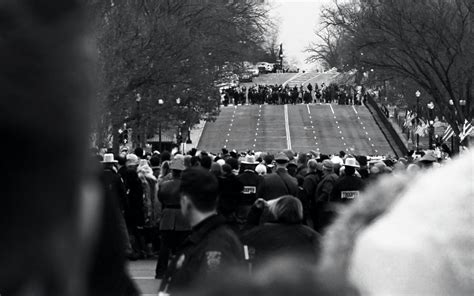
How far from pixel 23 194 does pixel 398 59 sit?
60818 mm

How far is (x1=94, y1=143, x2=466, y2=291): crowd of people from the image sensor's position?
5.52m

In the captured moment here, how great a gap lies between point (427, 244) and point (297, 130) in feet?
336

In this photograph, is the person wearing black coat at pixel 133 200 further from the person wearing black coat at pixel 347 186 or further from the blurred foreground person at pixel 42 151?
the blurred foreground person at pixel 42 151

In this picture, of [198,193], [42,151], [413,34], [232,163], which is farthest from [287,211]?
[413,34]

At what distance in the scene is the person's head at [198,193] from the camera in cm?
560

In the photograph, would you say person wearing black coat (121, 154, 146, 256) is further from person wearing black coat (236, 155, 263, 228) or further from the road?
the road

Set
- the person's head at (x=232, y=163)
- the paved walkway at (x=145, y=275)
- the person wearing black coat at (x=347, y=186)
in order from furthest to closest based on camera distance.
A: the person's head at (x=232, y=163) → the person wearing black coat at (x=347, y=186) → the paved walkway at (x=145, y=275)

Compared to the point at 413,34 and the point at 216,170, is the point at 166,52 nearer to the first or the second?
the point at 413,34

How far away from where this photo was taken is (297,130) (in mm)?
105250

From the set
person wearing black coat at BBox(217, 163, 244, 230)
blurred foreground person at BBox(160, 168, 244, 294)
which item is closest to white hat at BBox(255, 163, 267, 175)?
person wearing black coat at BBox(217, 163, 244, 230)

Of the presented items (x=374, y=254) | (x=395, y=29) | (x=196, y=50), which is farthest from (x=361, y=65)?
(x=374, y=254)

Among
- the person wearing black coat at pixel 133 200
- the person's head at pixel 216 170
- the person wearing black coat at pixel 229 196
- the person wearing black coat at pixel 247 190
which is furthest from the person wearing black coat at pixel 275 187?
the person wearing black coat at pixel 133 200

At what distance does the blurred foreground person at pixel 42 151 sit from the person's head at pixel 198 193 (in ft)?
14.8

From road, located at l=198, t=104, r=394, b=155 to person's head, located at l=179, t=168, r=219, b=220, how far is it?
264ft
